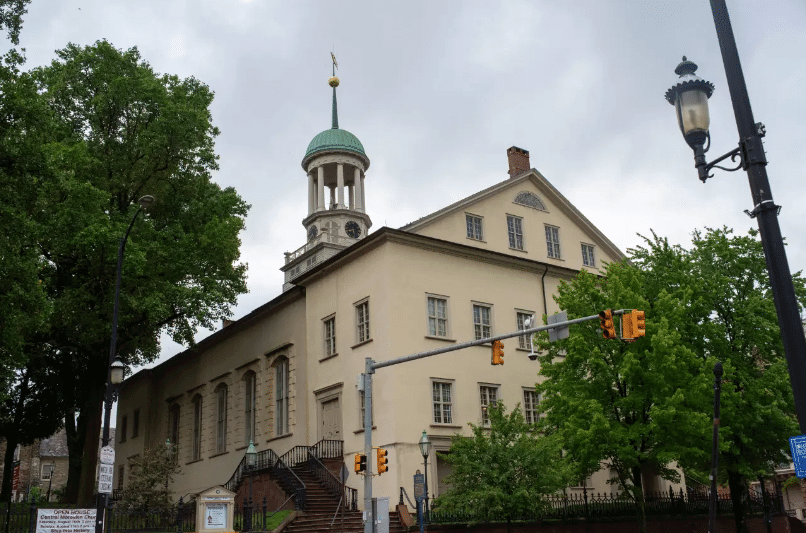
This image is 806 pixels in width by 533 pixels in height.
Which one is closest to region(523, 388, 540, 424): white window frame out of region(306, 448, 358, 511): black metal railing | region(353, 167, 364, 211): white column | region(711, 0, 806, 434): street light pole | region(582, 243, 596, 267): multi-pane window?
region(306, 448, 358, 511): black metal railing

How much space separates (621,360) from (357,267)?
1294cm

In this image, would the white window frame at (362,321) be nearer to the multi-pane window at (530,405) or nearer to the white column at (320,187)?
the multi-pane window at (530,405)

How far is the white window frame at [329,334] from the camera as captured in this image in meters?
35.9

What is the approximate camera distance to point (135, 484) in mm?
34844

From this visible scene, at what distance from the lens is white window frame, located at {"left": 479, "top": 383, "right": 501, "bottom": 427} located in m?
33.7

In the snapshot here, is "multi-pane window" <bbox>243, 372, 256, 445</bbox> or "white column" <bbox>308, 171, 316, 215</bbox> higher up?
"white column" <bbox>308, 171, 316, 215</bbox>

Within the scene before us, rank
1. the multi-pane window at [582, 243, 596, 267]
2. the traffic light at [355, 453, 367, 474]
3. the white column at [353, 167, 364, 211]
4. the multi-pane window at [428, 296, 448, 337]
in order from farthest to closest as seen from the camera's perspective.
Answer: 1. the white column at [353, 167, 364, 211]
2. the multi-pane window at [582, 243, 596, 267]
3. the multi-pane window at [428, 296, 448, 337]
4. the traffic light at [355, 453, 367, 474]

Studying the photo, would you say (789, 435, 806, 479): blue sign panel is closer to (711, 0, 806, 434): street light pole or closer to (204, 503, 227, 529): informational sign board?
(711, 0, 806, 434): street light pole

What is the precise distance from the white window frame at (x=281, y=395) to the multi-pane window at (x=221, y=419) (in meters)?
6.31

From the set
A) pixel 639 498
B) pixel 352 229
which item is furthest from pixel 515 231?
pixel 352 229

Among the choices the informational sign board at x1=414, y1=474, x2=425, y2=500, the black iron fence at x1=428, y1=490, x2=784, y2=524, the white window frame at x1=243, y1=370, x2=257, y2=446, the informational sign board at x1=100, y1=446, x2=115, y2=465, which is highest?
the white window frame at x1=243, y1=370, x2=257, y2=446

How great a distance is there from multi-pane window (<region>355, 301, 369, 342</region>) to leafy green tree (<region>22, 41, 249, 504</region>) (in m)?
6.45

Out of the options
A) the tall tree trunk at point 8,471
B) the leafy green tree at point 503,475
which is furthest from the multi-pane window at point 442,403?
the tall tree trunk at point 8,471

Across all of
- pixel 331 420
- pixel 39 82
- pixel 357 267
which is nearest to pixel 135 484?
pixel 331 420
